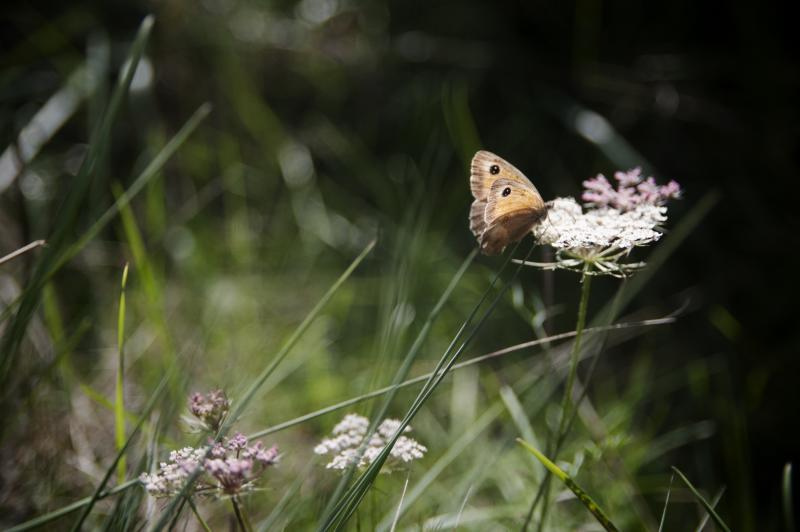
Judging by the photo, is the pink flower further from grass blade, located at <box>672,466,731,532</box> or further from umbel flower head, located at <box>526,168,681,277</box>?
grass blade, located at <box>672,466,731,532</box>

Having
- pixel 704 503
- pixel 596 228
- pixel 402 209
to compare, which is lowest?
Result: pixel 704 503

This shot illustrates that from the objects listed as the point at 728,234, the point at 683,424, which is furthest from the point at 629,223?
the point at 728,234

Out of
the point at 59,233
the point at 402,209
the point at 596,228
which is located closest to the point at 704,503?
the point at 596,228

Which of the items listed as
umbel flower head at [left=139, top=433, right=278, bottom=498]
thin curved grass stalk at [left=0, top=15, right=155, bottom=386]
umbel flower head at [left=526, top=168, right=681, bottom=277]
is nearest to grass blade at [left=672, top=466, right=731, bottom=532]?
umbel flower head at [left=526, top=168, right=681, bottom=277]

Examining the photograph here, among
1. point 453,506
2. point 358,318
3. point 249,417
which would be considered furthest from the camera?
point 358,318

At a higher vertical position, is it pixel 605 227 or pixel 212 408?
pixel 605 227

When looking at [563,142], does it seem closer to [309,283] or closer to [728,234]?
[728,234]

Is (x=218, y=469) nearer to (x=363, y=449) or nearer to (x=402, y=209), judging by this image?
(x=363, y=449)
